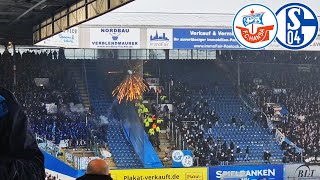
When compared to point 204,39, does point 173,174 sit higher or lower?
lower

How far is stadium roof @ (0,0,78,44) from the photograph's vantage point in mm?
14328

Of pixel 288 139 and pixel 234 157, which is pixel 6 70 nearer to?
pixel 234 157

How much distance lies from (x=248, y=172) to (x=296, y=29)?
599cm

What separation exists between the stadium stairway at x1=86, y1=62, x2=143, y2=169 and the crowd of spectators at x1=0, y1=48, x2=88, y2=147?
2.99ft

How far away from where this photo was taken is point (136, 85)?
24.0 meters

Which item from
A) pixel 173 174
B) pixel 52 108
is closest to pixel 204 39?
pixel 173 174

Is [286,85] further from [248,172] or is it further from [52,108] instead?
[52,108]

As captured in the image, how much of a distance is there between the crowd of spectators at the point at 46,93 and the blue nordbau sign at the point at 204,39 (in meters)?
4.70

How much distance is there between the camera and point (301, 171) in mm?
21641

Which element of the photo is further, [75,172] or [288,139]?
[288,139]

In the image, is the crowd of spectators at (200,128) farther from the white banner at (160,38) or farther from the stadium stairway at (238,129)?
the white banner at (160,38)

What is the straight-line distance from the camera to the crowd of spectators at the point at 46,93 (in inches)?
854

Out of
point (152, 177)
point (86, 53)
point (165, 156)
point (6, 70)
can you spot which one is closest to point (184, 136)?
point (165, 156)

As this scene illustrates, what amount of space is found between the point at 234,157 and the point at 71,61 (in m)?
7.57
